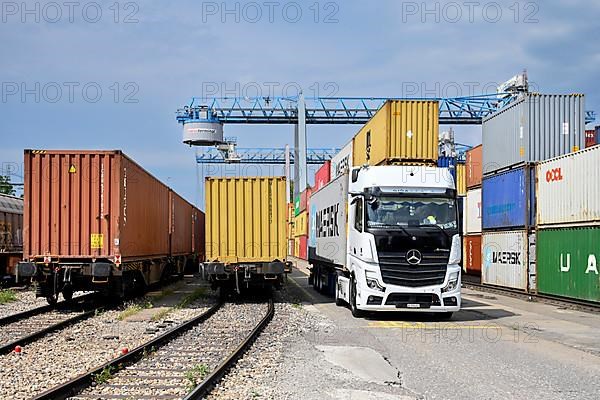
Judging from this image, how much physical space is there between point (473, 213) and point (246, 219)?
12.3 metres

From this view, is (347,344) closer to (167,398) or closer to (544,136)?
(167,398)

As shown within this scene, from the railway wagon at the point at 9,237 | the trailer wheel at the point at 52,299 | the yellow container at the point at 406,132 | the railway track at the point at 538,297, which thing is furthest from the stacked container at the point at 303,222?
the trailer wheel at the point at 52,299

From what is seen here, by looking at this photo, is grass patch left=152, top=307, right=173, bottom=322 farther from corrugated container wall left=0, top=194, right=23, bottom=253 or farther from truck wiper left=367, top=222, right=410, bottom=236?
corrugated container wall left=0, top=194, right=23, bottom=253

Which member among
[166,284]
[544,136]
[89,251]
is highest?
[544,136]

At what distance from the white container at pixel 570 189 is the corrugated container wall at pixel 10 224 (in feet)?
57.5

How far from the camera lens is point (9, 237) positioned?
83.5ft

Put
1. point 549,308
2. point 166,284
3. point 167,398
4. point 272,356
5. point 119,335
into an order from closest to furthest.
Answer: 1. point 167,398
2. point 272,356
3. point 119,335
4. point 549,308
5. point 166,284

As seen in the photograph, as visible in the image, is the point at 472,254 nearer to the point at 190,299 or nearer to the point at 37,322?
the point at 190,299

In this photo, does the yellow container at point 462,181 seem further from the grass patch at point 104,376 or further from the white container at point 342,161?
the grass patch at point 104,376

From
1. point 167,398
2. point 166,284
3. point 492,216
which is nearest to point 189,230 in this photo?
point 166,284

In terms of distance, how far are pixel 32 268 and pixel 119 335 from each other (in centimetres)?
419

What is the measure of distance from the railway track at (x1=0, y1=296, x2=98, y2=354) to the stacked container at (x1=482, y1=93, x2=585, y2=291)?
11.7m

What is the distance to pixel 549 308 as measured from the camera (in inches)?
703

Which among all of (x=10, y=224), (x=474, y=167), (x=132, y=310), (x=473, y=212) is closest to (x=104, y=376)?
(x=132, y=310)
